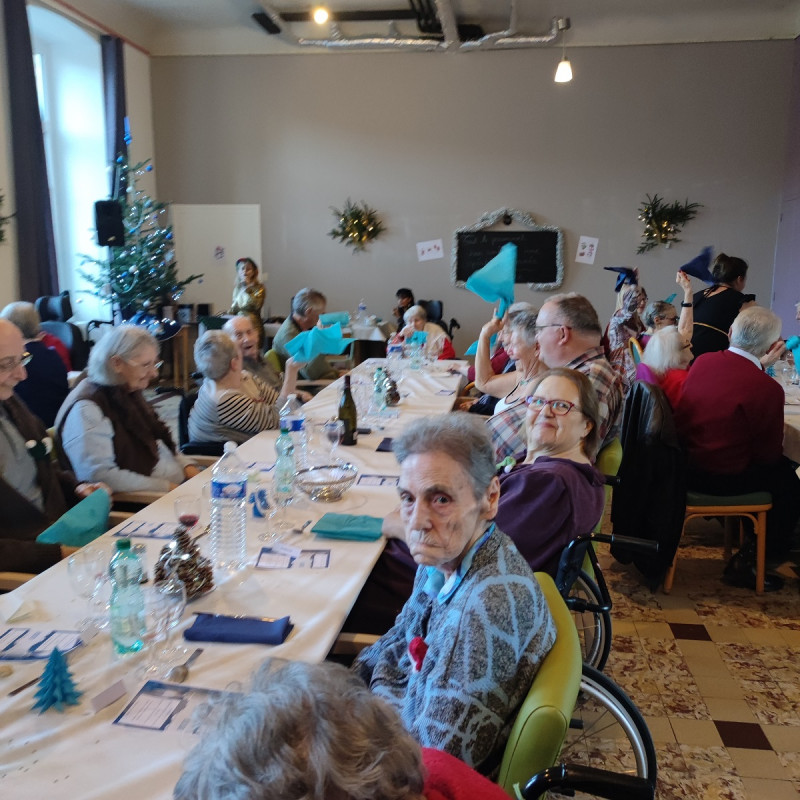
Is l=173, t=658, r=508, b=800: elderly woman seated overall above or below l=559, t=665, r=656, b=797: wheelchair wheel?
above

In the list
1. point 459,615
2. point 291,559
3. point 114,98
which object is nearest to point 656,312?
point 291,559

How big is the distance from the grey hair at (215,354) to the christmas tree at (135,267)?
4.96 metres

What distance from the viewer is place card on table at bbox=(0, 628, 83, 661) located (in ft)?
4.72

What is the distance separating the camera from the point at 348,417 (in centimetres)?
336

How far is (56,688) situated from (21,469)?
4.89 ft

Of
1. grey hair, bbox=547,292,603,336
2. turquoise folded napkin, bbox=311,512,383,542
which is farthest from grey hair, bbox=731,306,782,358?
turquoise folded napkin, bbox=311,512,383,542

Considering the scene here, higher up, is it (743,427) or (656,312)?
(656,312)

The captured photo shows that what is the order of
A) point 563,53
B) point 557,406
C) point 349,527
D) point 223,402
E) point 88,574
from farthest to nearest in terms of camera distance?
1. point 563,53
2. point 223,402
3. point 557,406
4. point 349,527
5. point 88,574

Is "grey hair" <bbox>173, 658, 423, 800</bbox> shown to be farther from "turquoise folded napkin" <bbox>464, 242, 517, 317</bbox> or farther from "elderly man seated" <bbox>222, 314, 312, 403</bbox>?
"turquoise folded napkin" <bbox>464, 242, 517, 317</bbox>

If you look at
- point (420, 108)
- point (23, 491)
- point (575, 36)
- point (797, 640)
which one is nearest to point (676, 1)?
point (575, 36)

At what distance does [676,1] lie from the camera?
26.6 feet

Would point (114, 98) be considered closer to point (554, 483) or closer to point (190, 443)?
point (190, 443)

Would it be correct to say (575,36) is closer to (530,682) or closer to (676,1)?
(676,1)

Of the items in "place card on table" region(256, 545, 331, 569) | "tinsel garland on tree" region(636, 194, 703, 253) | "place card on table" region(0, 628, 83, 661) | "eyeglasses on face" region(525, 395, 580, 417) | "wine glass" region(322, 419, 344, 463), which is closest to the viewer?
"place card on table" region(0, 628, 83, 661)
